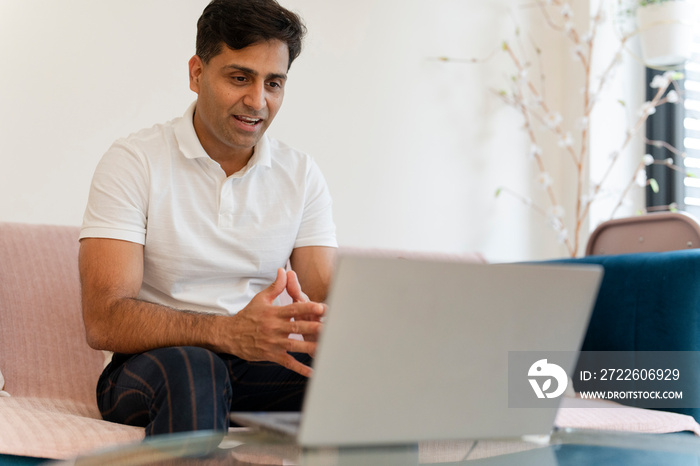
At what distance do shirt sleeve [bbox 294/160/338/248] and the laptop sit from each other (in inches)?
35.3

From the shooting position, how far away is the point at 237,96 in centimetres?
158

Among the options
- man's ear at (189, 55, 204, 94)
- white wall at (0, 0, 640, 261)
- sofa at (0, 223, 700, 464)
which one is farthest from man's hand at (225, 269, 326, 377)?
white wall at (0, 0, 640, 261)

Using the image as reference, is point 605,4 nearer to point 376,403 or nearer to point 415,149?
point 415,149

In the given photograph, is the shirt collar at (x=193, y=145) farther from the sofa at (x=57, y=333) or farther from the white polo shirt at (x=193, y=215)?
the sofa at (x=57, y=333)

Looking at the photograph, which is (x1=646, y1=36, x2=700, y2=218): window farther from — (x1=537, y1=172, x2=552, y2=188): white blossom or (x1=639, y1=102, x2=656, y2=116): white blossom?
(x1=537, y1=172, x2=552, y2=188): white blossom

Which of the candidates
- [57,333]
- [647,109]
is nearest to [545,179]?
[647,109]

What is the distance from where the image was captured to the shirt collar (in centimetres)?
156

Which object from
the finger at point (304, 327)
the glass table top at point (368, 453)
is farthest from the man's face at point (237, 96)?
the glass table top at point (368, 453)

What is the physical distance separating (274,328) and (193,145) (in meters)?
0.54

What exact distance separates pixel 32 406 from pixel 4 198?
763 mm

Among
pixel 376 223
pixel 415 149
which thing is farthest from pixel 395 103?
pixel 376 223

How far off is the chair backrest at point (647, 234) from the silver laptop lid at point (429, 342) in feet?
4.59

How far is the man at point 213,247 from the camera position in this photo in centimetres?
122

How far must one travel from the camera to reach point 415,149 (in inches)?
110
